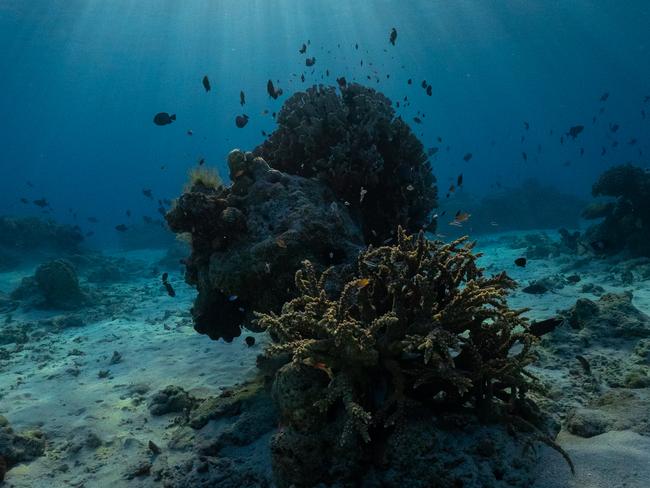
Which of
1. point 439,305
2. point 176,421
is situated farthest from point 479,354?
point 176,421

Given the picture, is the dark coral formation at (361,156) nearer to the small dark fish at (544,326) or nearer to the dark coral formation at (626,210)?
the small dark fish at (544,326)

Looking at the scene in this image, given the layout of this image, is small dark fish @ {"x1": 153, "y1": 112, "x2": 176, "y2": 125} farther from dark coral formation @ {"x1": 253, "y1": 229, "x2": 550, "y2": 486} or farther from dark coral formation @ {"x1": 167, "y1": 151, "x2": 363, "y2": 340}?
dark coral formation @ {"x1": 253, "y1": 229, "x2": 550, "y2": 486}

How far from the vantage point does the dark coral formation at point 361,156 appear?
695cm

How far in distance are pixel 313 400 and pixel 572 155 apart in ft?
576

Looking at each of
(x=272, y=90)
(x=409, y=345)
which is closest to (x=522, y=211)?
(x=272, y=90)

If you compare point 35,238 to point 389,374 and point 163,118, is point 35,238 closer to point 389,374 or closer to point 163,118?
point 163,118

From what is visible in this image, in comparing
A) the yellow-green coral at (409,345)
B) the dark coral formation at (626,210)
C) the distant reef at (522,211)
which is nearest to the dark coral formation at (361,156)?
the yellow-green coral at (409,345)

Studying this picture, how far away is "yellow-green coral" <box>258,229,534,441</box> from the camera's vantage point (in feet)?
9.95

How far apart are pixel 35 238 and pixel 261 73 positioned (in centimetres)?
8642

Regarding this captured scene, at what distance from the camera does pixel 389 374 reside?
3352 mm

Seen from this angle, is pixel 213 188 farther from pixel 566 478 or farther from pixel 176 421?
pixel 566 478

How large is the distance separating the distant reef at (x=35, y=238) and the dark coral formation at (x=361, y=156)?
23832 millimetres

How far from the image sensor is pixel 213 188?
6508 millimetres

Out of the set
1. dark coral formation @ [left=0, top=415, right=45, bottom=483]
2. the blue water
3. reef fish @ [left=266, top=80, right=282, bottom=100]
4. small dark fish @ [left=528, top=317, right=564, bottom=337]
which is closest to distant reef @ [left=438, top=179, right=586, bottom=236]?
the blue water
